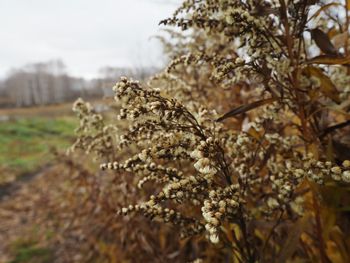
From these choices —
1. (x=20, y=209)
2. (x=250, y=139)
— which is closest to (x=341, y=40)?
(x=250, y=139)

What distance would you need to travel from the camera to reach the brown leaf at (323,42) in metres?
1.70

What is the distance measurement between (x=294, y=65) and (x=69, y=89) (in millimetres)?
85469

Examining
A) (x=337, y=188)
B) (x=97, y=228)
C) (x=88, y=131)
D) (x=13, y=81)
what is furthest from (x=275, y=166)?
(x=13, y=81)

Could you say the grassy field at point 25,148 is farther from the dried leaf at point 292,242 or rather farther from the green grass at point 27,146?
the dried leaf at point 292,242

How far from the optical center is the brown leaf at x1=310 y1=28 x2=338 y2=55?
1.70m

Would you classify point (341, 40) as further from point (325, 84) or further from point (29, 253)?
point (29, 253)

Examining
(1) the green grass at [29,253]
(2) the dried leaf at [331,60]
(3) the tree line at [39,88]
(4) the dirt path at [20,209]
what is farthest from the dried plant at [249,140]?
(3) the tree line at [39,88]

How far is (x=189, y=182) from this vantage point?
1324 millimetres

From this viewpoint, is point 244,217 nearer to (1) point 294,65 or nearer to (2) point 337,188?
(2) point 337,188

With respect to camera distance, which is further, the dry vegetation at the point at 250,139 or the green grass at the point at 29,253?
the green grass at the point at 29,253

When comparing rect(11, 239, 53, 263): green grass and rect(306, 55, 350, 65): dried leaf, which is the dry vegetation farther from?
rect(11, 239, 53, 263): green grass

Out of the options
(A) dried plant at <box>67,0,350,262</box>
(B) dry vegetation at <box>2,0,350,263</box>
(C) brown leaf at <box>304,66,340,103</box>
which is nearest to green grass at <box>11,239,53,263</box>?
(B) dry vegetation at <box>2,0,350,263</box>

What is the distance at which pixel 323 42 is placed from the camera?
1.71 metres

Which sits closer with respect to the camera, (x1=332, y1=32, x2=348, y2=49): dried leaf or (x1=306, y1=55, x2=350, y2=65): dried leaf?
(x1=306, y1=55, x2=350, y2=65): dried leaf
